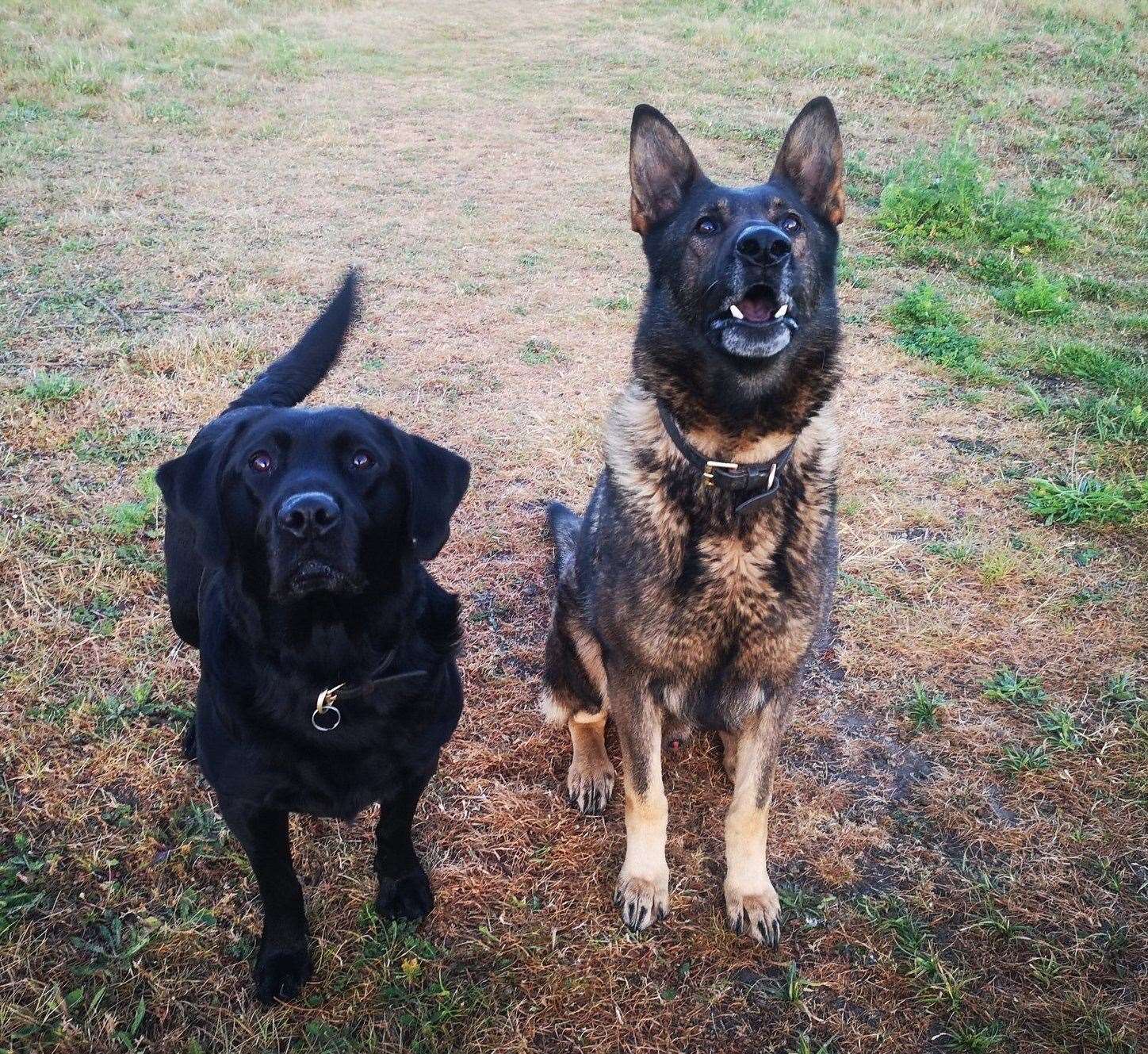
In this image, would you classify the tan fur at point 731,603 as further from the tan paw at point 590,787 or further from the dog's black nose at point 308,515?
the dog's black nose at point 308,515

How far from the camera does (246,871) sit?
8.04ft

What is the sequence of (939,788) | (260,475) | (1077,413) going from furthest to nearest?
(1077,413), (939,788), (260,475)

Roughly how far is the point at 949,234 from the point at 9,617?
25.8ft

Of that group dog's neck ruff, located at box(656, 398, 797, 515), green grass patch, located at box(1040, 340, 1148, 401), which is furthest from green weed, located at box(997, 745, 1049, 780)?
green grass patch, located at box(1040, 340, 1148, 401)

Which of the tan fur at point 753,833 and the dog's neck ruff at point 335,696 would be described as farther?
the tan fur at point 753,833

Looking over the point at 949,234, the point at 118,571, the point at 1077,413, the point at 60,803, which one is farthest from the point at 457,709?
the point at 949,234

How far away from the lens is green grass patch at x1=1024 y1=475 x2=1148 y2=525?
4.10 metres

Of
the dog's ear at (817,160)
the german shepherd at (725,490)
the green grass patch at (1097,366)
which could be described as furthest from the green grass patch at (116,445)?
Result: the green grass patch at (1097,366)

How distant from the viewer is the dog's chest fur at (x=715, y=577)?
7.45 ft

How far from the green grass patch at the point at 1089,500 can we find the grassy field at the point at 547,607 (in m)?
0.03

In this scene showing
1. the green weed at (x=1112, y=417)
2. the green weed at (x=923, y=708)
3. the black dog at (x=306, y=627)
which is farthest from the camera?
the green weed at (x=1112, y=417)

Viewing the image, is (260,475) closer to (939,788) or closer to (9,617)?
(9,617)

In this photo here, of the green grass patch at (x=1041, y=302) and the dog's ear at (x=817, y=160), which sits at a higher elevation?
the dog's ear at (x=817, y=160)

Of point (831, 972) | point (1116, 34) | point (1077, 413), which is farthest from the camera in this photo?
point (1116, 34)
